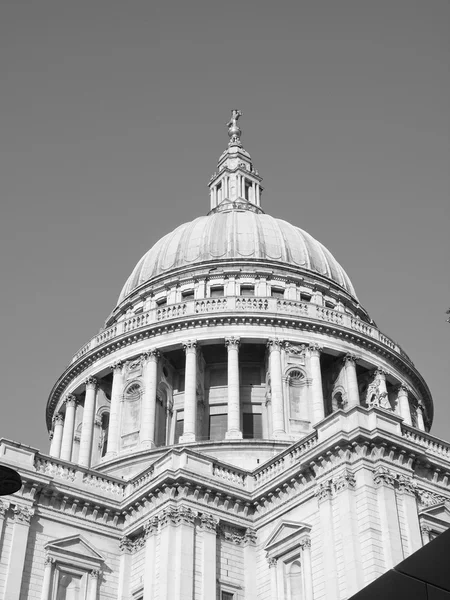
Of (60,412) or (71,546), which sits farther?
(60,412)

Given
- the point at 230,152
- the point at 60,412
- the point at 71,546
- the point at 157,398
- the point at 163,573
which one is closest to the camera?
the point at 163,573

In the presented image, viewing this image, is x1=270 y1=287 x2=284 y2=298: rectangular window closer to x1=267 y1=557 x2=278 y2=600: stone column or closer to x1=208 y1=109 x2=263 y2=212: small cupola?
x1=208 y1=109 x2=263 y2=212: small cupola

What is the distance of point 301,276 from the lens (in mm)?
58031

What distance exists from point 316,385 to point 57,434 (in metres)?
18.4

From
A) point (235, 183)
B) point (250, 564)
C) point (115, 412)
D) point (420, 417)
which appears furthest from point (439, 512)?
point (235, 183)

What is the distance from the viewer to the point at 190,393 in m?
47.9

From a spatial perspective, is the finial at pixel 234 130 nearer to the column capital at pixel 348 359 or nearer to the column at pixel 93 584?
the column capital at pixel 348 359

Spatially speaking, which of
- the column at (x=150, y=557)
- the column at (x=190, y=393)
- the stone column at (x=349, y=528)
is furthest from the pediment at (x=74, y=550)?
the column at (x=190, y=393)

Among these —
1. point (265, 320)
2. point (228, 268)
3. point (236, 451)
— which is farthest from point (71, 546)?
point (228, 268)

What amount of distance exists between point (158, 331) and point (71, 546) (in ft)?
63.3

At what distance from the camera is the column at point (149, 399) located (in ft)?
153

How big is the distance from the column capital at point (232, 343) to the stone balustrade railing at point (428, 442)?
670 inches

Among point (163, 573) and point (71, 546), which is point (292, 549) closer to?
point (163, 573)

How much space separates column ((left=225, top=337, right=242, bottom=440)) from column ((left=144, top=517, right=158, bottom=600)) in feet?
38.8
